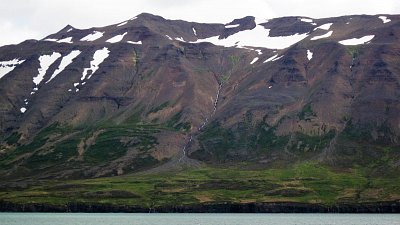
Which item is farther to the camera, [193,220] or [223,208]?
[223,208]

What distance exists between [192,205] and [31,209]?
46.0 meters

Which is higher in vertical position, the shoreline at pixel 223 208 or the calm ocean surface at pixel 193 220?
the calm ocean surface at pixel 193 220

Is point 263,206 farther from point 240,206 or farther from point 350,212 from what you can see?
point 350,212

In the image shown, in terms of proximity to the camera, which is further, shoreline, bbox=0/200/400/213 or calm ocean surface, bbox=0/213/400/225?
shoreline, bbox=0/200/400/213

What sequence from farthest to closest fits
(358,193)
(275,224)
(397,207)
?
(358,193) → (397,207) → (275,224)

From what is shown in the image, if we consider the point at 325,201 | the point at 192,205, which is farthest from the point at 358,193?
the point at 192,205

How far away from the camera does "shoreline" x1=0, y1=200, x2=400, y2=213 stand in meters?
188

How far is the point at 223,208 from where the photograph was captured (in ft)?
630

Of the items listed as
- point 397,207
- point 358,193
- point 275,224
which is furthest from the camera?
point 358,193

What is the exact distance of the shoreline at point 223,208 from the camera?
18819 cm

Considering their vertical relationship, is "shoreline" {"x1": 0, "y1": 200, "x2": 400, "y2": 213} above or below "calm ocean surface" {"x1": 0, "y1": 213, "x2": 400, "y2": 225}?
below

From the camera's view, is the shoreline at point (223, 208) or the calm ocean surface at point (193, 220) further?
the shoreline at point (223, 208)

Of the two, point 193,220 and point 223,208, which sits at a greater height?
point 193,220

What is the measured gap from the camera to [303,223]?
419 feet
